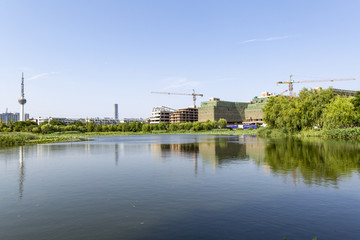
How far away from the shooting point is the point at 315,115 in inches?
3775

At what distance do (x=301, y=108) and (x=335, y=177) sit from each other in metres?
86.1

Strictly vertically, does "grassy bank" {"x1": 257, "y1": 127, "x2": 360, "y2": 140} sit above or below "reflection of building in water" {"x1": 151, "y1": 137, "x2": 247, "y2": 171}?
above

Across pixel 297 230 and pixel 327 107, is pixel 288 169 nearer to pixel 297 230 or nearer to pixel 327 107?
pixel 297 230

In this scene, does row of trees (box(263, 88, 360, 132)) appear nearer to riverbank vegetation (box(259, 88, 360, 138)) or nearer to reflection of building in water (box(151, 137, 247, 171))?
riverbank vegetation (box(259, 88, 360, 138))

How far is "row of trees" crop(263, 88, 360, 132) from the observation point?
8631 cm

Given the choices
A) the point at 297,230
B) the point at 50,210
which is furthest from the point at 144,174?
the point at 297,230

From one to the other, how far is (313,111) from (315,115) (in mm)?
1603

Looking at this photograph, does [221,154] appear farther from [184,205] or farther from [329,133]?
[329,133]

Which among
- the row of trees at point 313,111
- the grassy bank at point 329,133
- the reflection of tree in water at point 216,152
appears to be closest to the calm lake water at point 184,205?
the reflection of tree in water at point 216,152

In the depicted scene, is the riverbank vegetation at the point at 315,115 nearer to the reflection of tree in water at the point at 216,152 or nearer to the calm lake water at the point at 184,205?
the reflection of tree in water at the point at 216,152

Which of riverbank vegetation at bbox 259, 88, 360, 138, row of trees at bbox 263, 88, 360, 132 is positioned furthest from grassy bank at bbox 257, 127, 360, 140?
row of trees at bbox 263, 88, 360, 132

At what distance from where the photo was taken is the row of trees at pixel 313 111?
283ft

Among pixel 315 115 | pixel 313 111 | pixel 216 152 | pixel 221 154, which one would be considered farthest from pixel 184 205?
pixel 315 115

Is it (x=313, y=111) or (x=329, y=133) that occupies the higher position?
(x=313, y=111)
